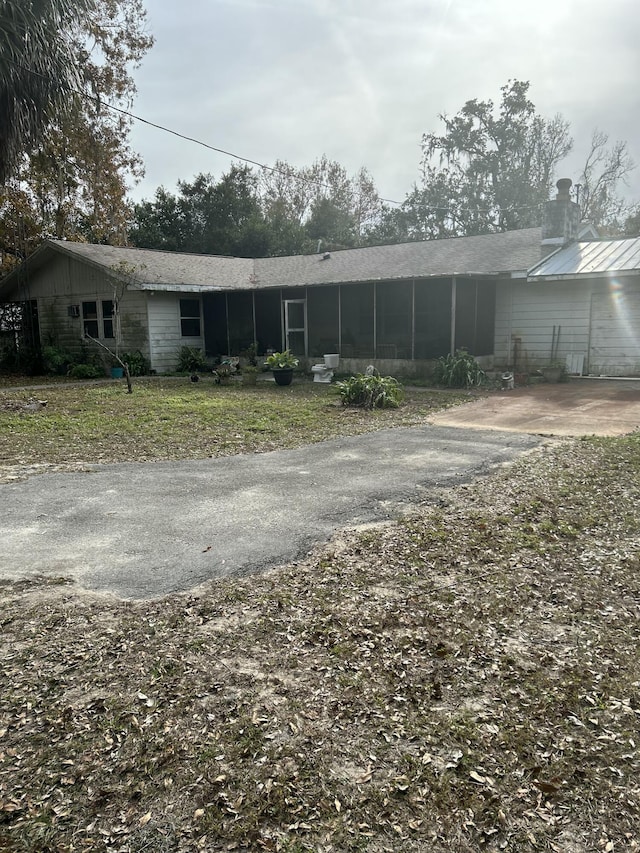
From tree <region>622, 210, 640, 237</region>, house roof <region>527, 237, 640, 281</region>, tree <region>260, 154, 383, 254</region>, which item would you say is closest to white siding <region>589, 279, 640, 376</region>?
house roof <region>527, 237, 640, 281</region>

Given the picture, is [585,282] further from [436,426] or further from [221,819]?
[221,819]

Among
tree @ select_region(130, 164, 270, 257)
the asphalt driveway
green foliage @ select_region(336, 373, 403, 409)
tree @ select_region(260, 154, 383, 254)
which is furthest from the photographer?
tree @ select_region(260, 154, 383, 254)

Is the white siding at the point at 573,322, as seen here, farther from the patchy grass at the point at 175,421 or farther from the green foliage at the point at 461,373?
the patchy grass at the point at 175,421

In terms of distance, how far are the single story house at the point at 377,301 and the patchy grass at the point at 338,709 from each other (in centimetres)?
1134

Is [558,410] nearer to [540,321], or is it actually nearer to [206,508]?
[540,321]

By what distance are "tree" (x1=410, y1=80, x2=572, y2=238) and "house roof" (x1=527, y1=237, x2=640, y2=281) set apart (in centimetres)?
1966

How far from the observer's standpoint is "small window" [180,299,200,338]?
1866 centimetres

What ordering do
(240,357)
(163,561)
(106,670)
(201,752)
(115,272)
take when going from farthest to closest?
(240,357) < (115,272) < (163,561) < (106,670) < (201,752)

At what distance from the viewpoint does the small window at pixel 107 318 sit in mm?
18562

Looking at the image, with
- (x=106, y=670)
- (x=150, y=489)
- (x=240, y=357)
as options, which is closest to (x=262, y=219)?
(x=240, y=357)

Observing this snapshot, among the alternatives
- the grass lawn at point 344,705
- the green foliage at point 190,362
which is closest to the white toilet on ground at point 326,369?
the green foliage at point 190,362

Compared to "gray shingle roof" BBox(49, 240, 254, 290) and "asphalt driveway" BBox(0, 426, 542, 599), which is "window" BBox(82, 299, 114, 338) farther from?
"asphalt driveway" BBox(0, 426, 542, 599)

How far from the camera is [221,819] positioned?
1998mm

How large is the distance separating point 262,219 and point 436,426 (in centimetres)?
2440
